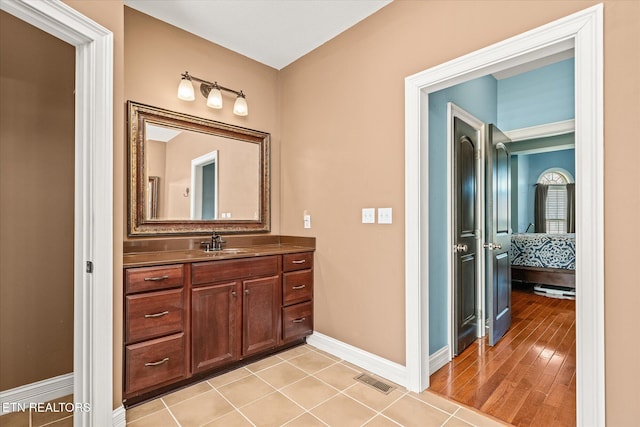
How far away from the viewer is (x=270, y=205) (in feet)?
10.8

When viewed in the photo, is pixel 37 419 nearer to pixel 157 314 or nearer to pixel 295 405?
pixel 157 314

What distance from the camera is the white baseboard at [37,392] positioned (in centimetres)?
192

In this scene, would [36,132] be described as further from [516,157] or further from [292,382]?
[516,157]

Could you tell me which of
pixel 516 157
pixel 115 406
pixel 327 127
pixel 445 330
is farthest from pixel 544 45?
pixel 516 157

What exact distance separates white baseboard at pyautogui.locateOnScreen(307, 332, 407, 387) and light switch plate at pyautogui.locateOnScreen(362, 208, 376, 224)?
1020 millimetres

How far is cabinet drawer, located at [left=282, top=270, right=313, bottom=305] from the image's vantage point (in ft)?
9.04

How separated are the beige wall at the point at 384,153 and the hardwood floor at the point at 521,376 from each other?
1.63ft

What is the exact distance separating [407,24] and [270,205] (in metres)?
1.97

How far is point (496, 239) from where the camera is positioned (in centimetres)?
314

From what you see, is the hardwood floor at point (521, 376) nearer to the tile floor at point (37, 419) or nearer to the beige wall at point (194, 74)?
the beige wall at point (194, 74)

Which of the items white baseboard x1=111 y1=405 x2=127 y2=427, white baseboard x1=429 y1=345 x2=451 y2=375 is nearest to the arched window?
white baseboard x1=429 y1=345 x2=451 y2=375

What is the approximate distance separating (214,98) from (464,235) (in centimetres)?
251

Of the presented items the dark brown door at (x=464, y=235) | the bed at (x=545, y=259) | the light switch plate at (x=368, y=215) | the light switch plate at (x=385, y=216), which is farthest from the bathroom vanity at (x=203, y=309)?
the bed at (x=545, y=259)

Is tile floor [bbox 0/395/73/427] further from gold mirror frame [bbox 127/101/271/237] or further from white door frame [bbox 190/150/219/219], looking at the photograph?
white door frame [bbox 190/150/219/219]
